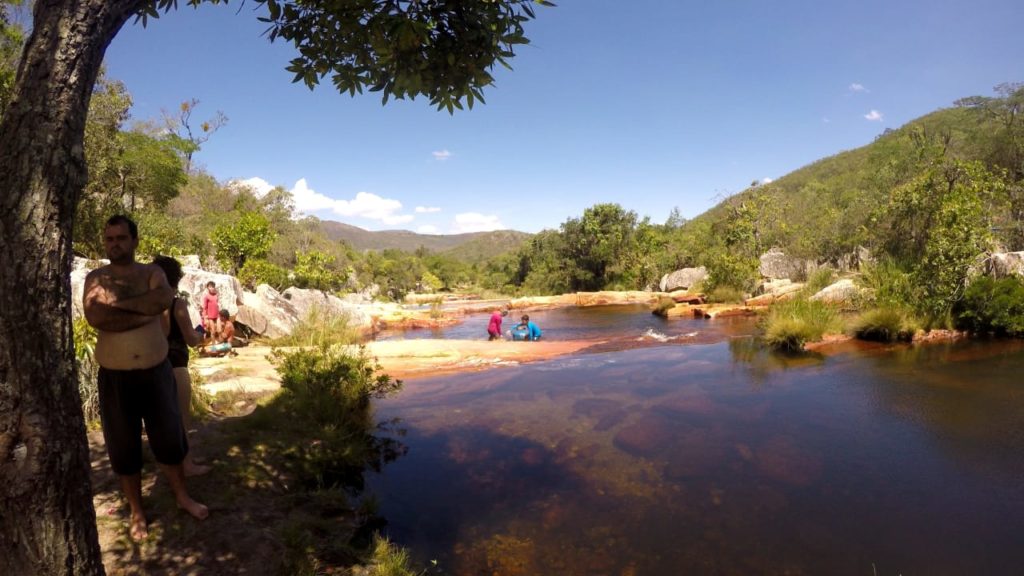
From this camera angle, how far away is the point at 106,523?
10.6ft

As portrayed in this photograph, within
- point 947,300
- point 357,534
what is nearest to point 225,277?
point 357,534

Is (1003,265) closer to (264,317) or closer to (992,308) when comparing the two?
(992,308)

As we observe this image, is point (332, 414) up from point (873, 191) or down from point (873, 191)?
down

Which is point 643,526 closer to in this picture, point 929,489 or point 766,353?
point 929,489

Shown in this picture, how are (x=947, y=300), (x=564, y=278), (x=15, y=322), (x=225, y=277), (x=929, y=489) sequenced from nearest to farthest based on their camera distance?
(x=15, y=322), (x=929, y=489), (x=947, y=300), (x=225, y=277), (x=564, y=278)

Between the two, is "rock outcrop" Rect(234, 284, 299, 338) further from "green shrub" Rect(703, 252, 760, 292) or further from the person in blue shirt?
"green shrub" Rect(703, 252, 760, 292)

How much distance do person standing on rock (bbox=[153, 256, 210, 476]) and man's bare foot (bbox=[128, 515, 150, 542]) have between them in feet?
1.74

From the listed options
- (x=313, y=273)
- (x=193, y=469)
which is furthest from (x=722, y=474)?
(x=313, y=273)

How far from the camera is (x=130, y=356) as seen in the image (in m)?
3.04

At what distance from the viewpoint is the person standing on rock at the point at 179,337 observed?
3776mm

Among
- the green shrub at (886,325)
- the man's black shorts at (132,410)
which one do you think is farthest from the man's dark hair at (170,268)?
the green shrub at (886,325)

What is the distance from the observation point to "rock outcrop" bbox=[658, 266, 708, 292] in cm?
2989

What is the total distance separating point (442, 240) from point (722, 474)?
15327 centimetres

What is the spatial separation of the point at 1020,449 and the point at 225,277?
51.1 feet
